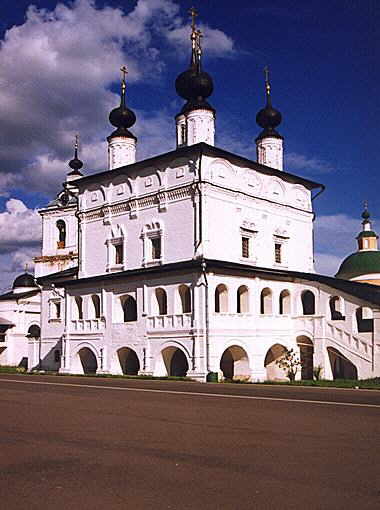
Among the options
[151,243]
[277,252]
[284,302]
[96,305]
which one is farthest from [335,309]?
[96,305]

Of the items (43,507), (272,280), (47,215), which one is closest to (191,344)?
(272,280)

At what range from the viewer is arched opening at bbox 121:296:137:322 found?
30266mm

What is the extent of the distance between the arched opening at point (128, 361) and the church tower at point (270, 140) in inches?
464

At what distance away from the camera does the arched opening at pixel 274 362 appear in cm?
2914

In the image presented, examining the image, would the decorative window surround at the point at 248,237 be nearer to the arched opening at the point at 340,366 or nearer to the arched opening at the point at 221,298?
the arched opening at the point at 221,298

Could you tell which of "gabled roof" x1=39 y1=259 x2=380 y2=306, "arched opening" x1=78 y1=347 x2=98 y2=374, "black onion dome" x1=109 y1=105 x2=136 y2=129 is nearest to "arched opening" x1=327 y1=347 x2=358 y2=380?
"gabled roof" x1=39 y1=259 x2=380 y2=306

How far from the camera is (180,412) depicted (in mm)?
11773

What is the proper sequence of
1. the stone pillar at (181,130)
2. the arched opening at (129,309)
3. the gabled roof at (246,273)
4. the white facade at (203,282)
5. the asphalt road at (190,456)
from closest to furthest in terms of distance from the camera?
the asphalt road at (190,456)
the gabled roof at (246,273)
the white facade at (203,282)
the arched opening at (129,309)
the stone pillar at (181,130)

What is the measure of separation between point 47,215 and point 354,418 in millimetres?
38658

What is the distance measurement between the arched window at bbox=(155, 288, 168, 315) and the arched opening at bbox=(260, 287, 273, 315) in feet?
14.1

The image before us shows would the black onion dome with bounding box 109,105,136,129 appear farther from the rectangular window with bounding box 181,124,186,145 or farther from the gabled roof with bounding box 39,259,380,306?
the gabled roof with bounding box 39,259,380,306

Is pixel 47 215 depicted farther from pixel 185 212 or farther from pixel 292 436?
pixel 292 436

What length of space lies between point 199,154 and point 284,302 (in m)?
8.06

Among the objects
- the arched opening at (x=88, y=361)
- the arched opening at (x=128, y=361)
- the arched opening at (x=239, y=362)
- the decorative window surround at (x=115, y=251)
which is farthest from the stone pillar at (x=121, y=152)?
the arched opening at (x=239, y=362)
